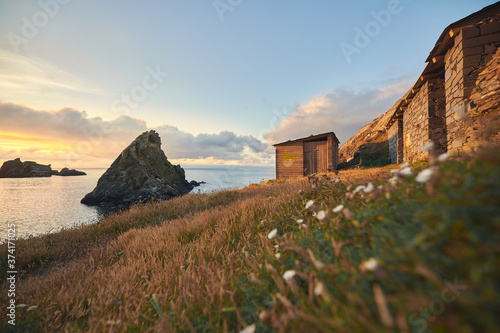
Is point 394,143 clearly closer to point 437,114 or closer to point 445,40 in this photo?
point 437,114

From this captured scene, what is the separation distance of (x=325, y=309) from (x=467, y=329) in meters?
0.62

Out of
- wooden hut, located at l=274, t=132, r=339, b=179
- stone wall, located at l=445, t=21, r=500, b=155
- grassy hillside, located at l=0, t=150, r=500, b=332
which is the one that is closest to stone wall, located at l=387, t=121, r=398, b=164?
wooden hut, located at l=274, t=132, r=339, b=179

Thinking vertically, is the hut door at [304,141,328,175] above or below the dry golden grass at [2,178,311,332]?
above

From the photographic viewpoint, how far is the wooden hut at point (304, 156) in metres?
19.5

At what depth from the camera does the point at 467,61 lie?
6.13 meters

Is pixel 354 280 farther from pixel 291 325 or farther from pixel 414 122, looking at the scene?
pixel 414 122

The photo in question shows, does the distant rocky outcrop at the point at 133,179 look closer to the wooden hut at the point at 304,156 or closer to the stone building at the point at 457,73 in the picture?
the wooden hut at the point at 304,156

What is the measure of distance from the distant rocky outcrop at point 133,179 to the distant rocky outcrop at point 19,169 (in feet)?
236

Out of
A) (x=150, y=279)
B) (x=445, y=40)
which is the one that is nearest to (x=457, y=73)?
(x=445, y=40)

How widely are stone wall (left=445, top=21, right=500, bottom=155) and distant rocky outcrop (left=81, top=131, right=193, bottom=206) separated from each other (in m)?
28.3

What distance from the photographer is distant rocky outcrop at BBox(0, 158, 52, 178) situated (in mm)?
70625

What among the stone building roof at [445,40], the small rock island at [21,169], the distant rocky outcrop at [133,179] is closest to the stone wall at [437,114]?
the stone building roof at [445,40]

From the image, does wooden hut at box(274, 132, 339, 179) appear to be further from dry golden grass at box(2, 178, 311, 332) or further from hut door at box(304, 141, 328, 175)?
dry golden grass at box(2, 178, 311, 332)

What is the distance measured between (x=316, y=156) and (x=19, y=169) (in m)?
107
